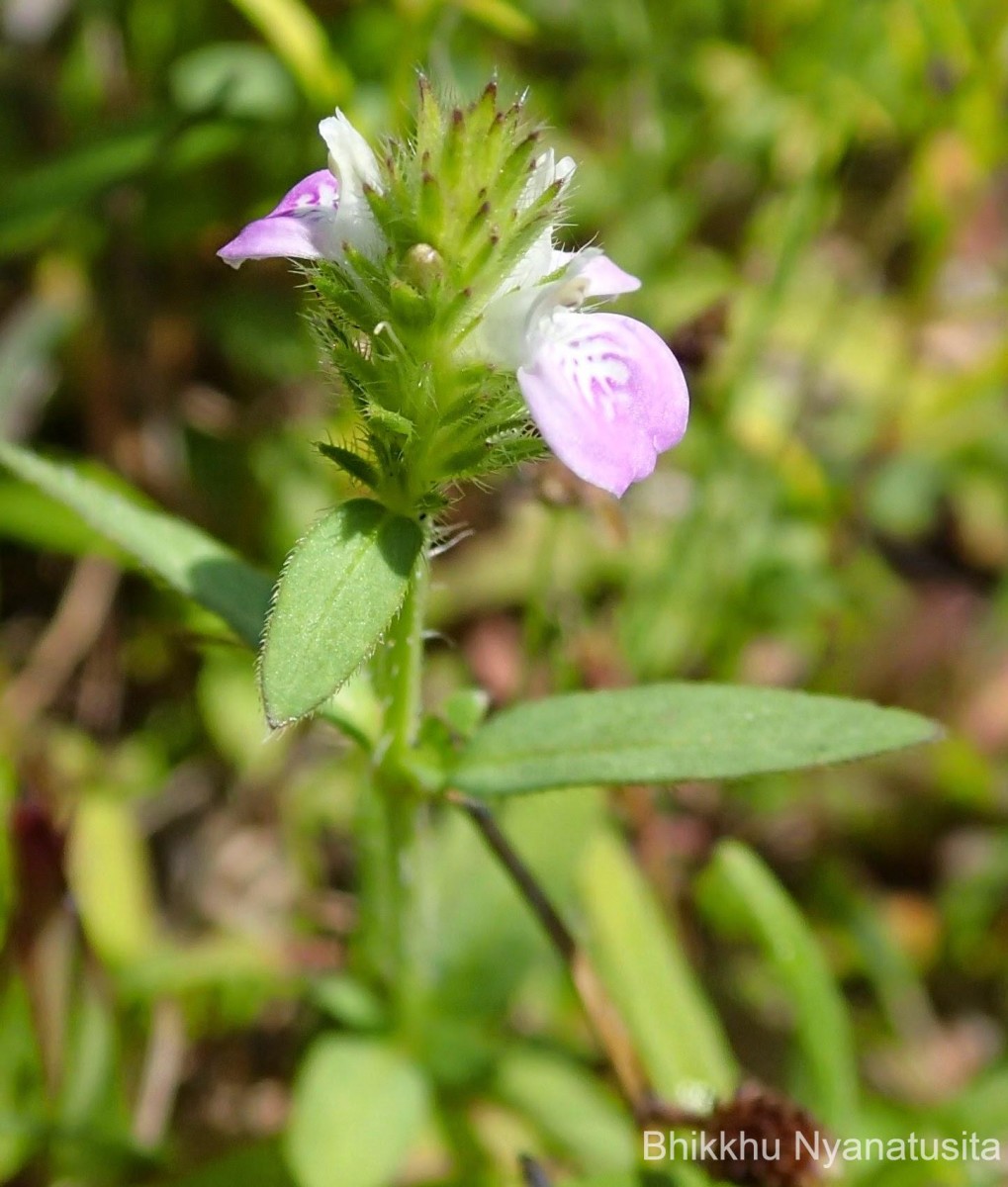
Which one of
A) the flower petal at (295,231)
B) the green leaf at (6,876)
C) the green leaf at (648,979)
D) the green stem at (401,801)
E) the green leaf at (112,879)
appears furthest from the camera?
the green leaf at (112,879)

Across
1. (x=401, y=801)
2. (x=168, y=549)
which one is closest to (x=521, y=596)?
(x=401, y=801)

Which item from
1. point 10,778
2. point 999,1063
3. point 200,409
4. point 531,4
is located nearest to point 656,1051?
point 999,1063

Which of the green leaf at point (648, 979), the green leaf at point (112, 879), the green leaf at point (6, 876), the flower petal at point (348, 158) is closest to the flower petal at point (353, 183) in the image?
the flower petal at point (348, 158)

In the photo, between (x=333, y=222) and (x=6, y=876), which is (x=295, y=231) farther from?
(x=6, y=876)

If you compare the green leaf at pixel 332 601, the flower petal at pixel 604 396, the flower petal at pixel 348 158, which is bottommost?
the green leaf at pixel 332 601

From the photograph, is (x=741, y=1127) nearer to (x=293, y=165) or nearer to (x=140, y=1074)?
(x=140, y=1074)

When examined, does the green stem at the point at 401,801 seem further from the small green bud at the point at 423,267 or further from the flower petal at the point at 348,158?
the flower petal at the point at 348,158

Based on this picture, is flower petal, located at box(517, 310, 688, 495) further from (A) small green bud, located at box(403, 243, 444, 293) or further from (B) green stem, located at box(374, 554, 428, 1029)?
(B) green stem, located at box(374, 554, 428, 1029)
